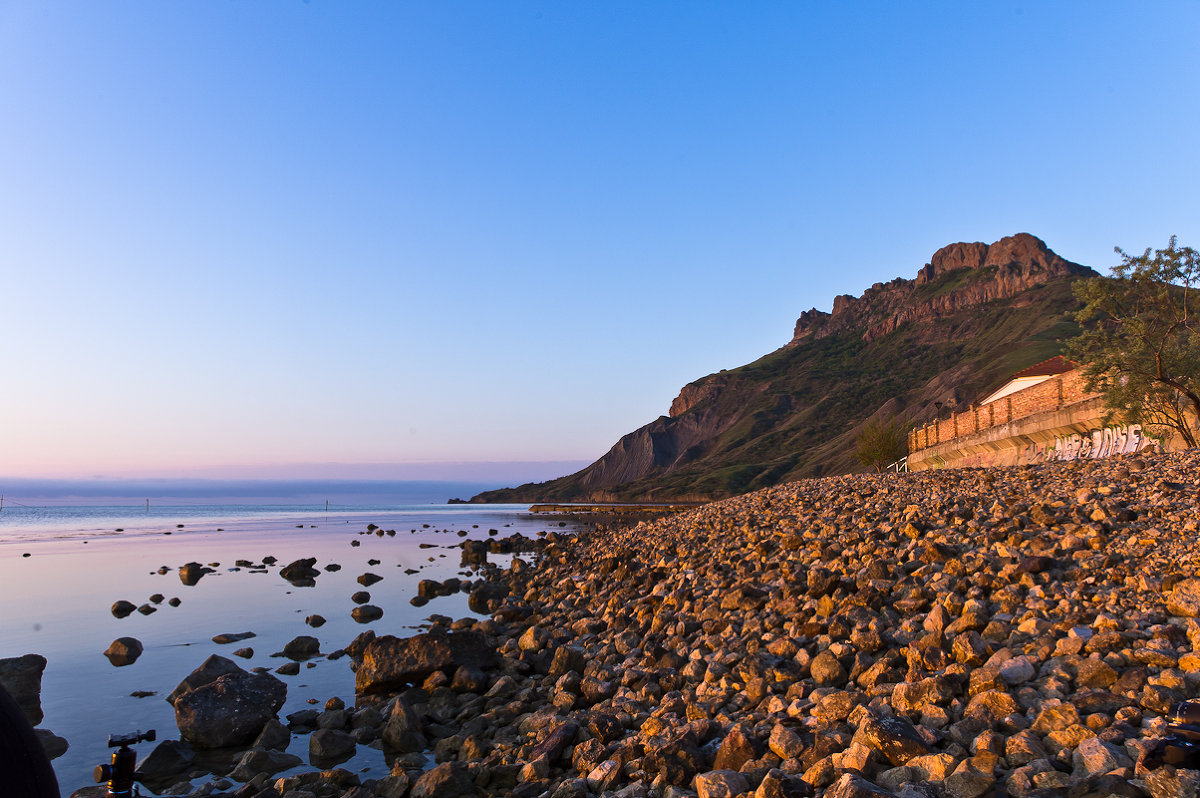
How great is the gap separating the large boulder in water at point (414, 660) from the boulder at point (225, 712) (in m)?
1.67

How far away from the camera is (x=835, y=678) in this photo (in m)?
8.34

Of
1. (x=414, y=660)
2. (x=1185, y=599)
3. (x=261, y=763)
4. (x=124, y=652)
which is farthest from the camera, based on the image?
(x=124, y=652)

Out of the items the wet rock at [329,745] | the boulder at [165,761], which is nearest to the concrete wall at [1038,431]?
the wet rock at [329,745]

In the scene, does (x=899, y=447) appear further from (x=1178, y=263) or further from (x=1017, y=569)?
(x=1017, y=569)

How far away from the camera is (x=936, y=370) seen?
169 metres

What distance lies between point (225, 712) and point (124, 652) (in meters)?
8.13

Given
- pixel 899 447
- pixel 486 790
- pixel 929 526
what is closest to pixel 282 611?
pixel 486 790

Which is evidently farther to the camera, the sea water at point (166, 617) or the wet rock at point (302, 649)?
the wet rock at point (302, 649)

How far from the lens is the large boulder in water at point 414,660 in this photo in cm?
1267

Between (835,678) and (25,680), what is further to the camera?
(25,680)

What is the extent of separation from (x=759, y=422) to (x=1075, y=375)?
6554 inches

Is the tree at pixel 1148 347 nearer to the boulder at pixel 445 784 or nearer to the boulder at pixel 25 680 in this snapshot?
the boulder at pixel 445 784

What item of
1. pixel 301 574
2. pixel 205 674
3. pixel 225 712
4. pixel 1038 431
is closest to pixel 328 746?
pixel 225 712

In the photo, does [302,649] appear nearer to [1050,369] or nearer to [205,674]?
[205,674]
